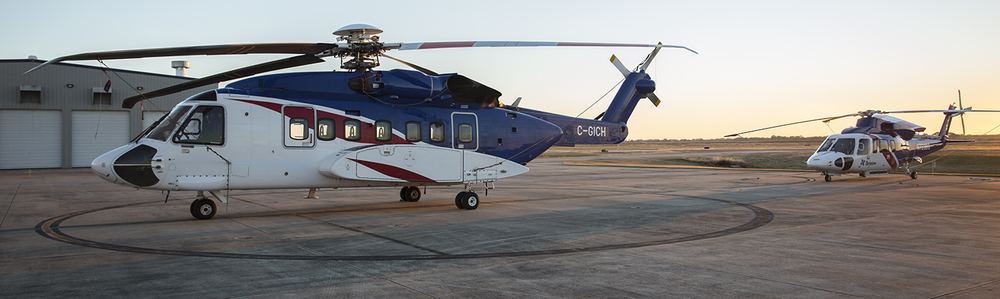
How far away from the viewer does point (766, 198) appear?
1678 cm

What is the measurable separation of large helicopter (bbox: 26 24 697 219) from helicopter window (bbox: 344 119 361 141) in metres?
0.02

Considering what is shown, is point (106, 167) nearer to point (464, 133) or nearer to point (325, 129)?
point (325, 129)

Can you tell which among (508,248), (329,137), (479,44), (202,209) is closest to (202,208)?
(202,209)

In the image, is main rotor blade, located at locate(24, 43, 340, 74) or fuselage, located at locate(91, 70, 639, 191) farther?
fuselage, located at locate(91, 70, 639, 191)

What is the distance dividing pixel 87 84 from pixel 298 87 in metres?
31.4

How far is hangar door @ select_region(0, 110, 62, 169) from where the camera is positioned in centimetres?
3416

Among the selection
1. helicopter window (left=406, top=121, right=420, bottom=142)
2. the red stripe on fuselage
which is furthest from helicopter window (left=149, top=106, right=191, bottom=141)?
helicopter window (left=406, top=121, right=420, bottom=142)

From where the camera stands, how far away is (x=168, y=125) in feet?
37.8

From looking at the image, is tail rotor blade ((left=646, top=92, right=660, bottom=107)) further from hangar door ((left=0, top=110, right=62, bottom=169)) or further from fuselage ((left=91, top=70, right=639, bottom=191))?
hangar door ((left=0, top=110, right=62, bottom=169))

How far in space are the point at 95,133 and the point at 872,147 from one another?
138 feet

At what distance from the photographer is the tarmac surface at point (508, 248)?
6.11 meters

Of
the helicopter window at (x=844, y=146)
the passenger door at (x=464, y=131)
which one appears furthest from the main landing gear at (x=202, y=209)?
the helicopter window at (x=844, y=146)

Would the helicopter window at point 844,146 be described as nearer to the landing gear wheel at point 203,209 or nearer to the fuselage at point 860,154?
the fuselage at point 860,154

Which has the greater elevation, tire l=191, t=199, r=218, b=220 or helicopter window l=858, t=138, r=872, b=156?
helicopter window l=858, t=138, r=872, b=156
